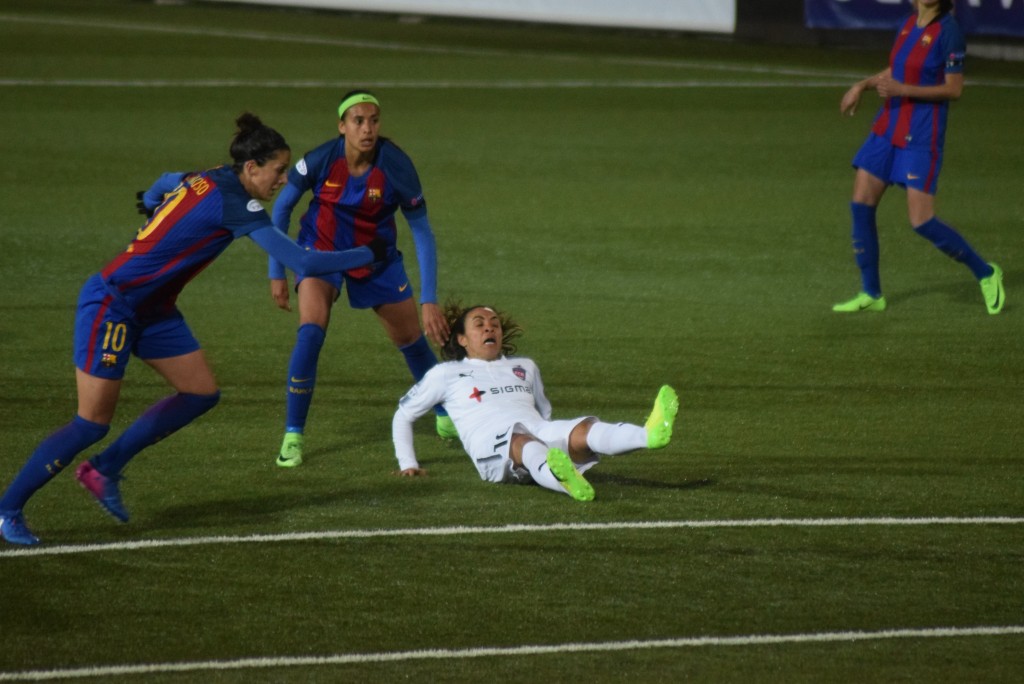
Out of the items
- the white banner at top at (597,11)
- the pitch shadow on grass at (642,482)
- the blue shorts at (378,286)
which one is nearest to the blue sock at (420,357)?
the blue shorts at (378,286)

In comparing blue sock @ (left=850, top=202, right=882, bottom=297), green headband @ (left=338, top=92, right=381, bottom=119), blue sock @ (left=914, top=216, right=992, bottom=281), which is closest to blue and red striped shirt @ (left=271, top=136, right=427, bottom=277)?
green headband @ (left=338, top=92, right=381, bottom=119)

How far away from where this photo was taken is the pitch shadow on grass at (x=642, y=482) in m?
8.02

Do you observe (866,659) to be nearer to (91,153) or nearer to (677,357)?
(677,357)

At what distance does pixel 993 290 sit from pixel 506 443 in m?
5.51

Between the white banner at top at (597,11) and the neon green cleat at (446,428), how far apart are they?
19.9 metres

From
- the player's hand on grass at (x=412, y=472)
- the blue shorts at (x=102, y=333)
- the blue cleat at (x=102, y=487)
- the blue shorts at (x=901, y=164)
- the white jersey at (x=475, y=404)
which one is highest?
the blue shorts at (x=901, y=164)

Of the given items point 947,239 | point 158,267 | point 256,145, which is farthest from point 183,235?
point 947,239

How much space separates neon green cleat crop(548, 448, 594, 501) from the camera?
7.53 metres

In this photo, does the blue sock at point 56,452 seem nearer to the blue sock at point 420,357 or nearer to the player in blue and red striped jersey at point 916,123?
the blue sock at point 420,357

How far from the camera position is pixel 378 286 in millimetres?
8852

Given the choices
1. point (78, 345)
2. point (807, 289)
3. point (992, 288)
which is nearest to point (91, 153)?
point (807, 289)

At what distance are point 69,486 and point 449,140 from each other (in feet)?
41.0

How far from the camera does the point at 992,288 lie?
39.8 feet

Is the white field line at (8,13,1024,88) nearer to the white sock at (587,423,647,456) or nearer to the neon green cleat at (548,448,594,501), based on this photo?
the white sock at (587,423,647,456)
